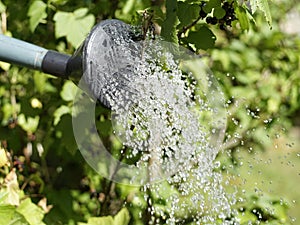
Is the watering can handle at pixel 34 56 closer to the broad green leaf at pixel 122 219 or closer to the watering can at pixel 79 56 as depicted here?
the watering can at pixel 79 56

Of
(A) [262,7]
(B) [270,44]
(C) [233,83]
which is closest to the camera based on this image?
(A) [262,7]

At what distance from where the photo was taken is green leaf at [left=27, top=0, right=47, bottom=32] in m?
1.96

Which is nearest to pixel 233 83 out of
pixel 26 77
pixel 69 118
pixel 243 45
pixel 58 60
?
pixel 243 45

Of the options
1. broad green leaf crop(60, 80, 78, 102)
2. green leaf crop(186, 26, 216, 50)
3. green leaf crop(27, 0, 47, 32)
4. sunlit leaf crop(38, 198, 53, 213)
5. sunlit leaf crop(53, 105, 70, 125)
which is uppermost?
green leaf crop(186, 26, 216, 50)

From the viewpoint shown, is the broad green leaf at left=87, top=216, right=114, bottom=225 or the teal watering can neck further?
the broad green leaf at left=87, top=216, right=114, bottom=225

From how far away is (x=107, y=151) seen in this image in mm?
1978

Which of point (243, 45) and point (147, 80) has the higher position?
point (147, 80)

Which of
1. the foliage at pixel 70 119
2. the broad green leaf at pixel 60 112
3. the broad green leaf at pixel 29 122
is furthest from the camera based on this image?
the broad green leaf at pixel 29 122

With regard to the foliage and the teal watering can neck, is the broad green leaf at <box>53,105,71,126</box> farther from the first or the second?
the teal watering can neck

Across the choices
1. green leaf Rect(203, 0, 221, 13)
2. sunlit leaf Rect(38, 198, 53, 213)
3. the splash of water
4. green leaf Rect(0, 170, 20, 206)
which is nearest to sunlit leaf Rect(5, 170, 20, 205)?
green leaf Rect(0, 170, 20, 206)

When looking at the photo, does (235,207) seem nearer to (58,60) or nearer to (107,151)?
(107,151)

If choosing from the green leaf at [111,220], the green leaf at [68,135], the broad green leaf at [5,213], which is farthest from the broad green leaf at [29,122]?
the broad green leaf at [5,213]

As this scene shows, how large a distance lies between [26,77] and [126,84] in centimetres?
106

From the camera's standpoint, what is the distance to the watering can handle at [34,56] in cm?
143
